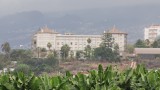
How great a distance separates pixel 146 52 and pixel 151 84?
2606 inches

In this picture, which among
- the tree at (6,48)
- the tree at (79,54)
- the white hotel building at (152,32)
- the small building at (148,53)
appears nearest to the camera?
the tree at (6,48)

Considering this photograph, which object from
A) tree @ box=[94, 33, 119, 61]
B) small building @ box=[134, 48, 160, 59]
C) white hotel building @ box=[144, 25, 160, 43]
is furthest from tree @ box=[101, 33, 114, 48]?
white hotel building @ box=[144, 25, 160, 43]

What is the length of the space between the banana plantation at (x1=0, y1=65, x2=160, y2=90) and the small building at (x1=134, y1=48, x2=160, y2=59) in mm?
65792

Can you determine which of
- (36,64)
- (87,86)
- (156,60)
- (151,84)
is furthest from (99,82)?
(156,60)

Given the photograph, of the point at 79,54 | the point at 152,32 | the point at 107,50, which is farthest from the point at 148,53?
the point at 152,32

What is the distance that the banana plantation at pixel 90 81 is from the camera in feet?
21.4

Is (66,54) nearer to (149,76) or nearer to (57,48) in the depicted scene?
(57,48)

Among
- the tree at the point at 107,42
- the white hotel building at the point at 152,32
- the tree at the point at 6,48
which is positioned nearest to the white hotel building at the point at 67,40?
the tree at the point at 107,42

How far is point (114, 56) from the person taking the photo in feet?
231

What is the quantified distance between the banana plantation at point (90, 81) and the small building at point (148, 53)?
216ft

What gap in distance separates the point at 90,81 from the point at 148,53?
6670 cm

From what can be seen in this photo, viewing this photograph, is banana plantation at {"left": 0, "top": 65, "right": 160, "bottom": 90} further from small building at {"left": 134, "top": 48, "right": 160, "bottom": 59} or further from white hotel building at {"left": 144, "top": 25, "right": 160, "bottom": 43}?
white hotel building at {"left": 144, "top": 25, "right": 160, "bottom": 43}

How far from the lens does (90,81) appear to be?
23.4 feet

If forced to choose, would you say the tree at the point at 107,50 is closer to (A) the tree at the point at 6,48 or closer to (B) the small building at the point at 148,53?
(B) the small building at the point at 148,53
